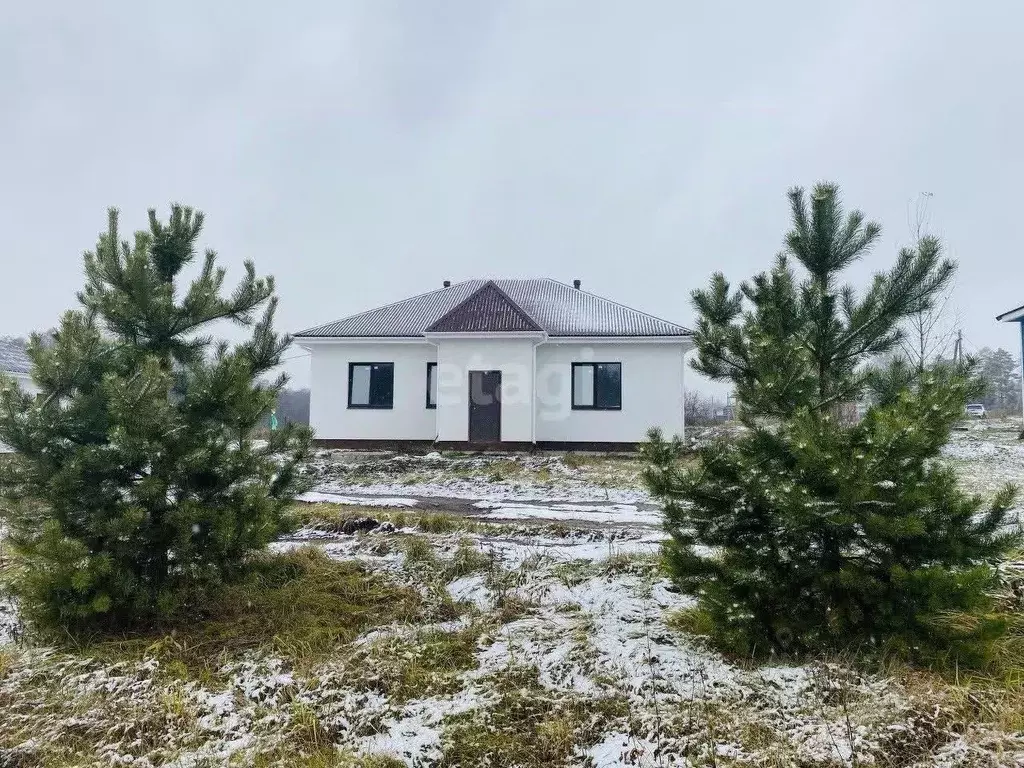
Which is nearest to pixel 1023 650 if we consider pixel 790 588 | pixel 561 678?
pixel 790 588

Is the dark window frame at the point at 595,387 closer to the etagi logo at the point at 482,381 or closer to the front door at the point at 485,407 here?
the etagi logo at the point at 482,381

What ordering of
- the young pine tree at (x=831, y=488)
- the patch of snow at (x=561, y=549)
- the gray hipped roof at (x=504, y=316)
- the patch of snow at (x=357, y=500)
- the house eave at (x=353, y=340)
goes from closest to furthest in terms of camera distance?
the young pine tree at (x=831, y=488)
the patch of snow at (x=561, y=549)
the patch of snow at (x=357, y=500)
the gray hipped roof at (x=504, y=316)
the house eave at (x=353, y=340)

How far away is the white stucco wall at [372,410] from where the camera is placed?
571 inches

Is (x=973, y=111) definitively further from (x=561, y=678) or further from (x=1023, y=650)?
(x=561, y=678)

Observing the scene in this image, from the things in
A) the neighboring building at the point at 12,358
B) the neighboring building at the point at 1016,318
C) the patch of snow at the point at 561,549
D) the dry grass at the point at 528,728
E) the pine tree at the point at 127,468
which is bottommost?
the dry grass at the point at 528,728

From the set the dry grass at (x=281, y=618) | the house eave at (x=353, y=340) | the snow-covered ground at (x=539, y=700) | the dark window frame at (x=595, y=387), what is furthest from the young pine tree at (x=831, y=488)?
the house eave at (x=353, y=340)

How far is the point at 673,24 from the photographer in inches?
452

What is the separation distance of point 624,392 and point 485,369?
3805 mm

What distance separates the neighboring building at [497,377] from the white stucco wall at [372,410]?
3cm

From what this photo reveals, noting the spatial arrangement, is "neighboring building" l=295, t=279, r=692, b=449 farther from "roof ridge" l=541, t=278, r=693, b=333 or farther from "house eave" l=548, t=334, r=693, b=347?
"roof ridge" l=541, t=278, r=693, b=333

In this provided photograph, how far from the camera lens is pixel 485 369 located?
13.5m

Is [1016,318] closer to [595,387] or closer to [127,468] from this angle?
[595,387]

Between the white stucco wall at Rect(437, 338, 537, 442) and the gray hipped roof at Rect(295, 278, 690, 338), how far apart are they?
48cm

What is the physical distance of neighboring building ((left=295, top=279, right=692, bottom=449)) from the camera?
13539mm
